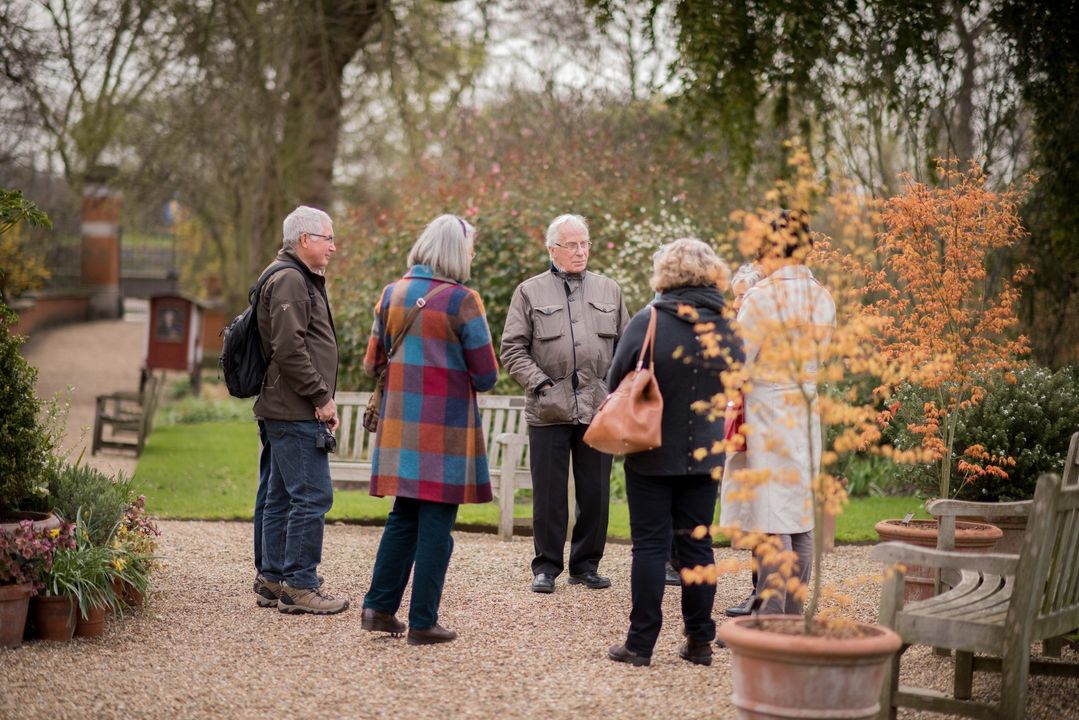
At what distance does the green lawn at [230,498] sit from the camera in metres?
9.46

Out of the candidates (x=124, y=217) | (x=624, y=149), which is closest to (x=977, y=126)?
(x=624, y=149)

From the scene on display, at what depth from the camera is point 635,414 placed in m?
4.88

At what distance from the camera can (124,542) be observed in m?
5.96

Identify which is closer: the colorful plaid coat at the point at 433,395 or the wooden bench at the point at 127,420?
the colorful plaid coat at the point at 433,395

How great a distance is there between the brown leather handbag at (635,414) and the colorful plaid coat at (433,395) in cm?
64

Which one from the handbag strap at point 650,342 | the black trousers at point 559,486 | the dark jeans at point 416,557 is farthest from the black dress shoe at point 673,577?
the handbag strap at point 650,342

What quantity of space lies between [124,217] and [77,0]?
18676 mm

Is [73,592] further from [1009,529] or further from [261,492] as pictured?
[1009,529]

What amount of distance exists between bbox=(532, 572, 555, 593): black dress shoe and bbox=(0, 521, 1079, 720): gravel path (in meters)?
0.09

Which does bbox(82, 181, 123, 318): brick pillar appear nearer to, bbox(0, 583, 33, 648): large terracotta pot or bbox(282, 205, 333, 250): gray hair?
bbox(282, 205, 333, 250): gray hair

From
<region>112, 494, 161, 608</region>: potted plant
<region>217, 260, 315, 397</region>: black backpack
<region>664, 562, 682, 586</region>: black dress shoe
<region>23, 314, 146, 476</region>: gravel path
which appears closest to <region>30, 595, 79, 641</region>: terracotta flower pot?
<region>112, 494, 161, 608</region>: potted plant

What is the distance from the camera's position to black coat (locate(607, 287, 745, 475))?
5.03m

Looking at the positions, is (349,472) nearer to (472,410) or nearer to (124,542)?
(124,542)

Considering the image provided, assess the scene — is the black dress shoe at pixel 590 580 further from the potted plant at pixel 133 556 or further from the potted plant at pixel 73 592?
the potted plant at pixel 73 592
